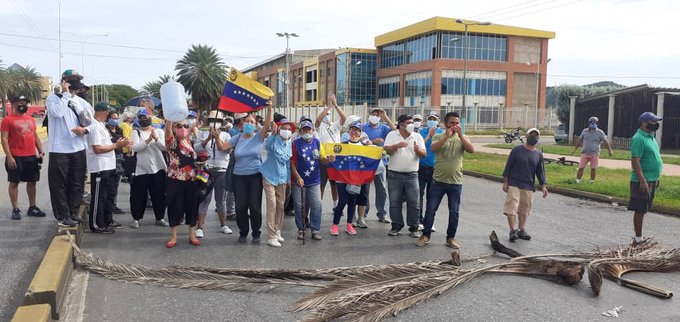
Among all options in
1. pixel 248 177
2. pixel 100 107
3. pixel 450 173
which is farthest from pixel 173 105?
pixel 450 173

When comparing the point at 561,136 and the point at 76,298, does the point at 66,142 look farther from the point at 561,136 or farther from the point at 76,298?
the point at 561,136

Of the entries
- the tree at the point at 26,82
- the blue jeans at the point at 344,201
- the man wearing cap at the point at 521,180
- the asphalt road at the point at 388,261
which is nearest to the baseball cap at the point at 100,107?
the asphalt road at the point at 388,261

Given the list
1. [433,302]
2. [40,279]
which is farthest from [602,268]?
[40,279]

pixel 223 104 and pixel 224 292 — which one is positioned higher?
pixel 223 104

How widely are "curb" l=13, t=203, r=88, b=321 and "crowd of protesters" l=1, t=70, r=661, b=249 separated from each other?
51.9 inches

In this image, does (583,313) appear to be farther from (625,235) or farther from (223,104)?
(223,104)

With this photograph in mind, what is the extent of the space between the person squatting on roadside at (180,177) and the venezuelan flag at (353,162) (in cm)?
213

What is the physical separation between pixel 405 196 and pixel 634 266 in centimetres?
311

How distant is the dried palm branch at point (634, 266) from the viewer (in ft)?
18.7

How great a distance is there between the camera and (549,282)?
606cm

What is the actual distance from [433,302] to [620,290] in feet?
6.73

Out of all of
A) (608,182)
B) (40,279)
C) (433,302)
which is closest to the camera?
(40,279)

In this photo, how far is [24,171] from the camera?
851cm

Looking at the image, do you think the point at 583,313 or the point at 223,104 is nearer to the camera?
the point at 583,313
